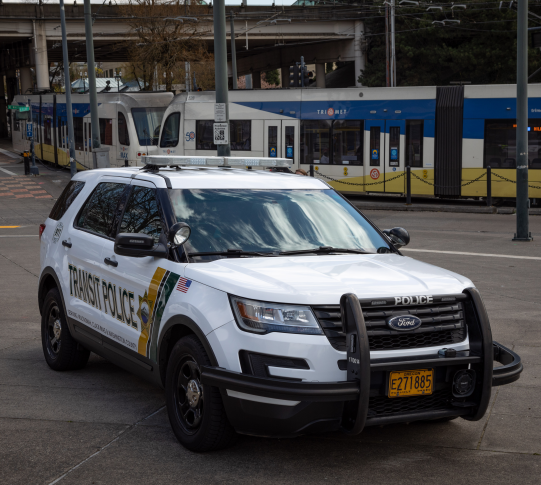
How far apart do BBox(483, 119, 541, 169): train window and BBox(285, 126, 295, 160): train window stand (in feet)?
21.4

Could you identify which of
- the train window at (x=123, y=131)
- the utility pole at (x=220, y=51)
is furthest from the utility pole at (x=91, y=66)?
the utility pole at (x=220, y=51)

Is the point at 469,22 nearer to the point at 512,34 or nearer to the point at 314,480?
the point at 512,34

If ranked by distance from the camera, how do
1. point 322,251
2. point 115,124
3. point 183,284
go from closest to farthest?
1. point 183,284
2. point 322,251
3. point 115,124

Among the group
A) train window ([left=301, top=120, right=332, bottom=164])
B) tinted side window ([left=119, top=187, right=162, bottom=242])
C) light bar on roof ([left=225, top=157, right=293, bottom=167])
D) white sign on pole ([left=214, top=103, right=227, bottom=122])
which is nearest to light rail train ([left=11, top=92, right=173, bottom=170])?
train window ([left=301, top=120, right=332, bottom=164])

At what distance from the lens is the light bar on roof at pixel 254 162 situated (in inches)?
247

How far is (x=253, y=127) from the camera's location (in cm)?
2702

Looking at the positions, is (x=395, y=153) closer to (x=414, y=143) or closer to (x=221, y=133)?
(x=414, y=143)

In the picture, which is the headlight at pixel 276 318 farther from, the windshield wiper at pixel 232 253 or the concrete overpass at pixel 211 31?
the concrete overpass at pixel 211 31

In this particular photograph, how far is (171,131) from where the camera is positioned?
95.1 feet

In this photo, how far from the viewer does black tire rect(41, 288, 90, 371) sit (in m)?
6.70

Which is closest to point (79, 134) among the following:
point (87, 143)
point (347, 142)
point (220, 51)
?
point (87, 143)

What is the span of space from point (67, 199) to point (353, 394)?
386cm

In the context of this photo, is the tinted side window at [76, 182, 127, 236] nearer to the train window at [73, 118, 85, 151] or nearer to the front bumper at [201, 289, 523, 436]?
the front bumper at [201, 289, 523, 436]

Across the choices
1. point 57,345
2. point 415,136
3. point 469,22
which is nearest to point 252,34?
point 469,22
